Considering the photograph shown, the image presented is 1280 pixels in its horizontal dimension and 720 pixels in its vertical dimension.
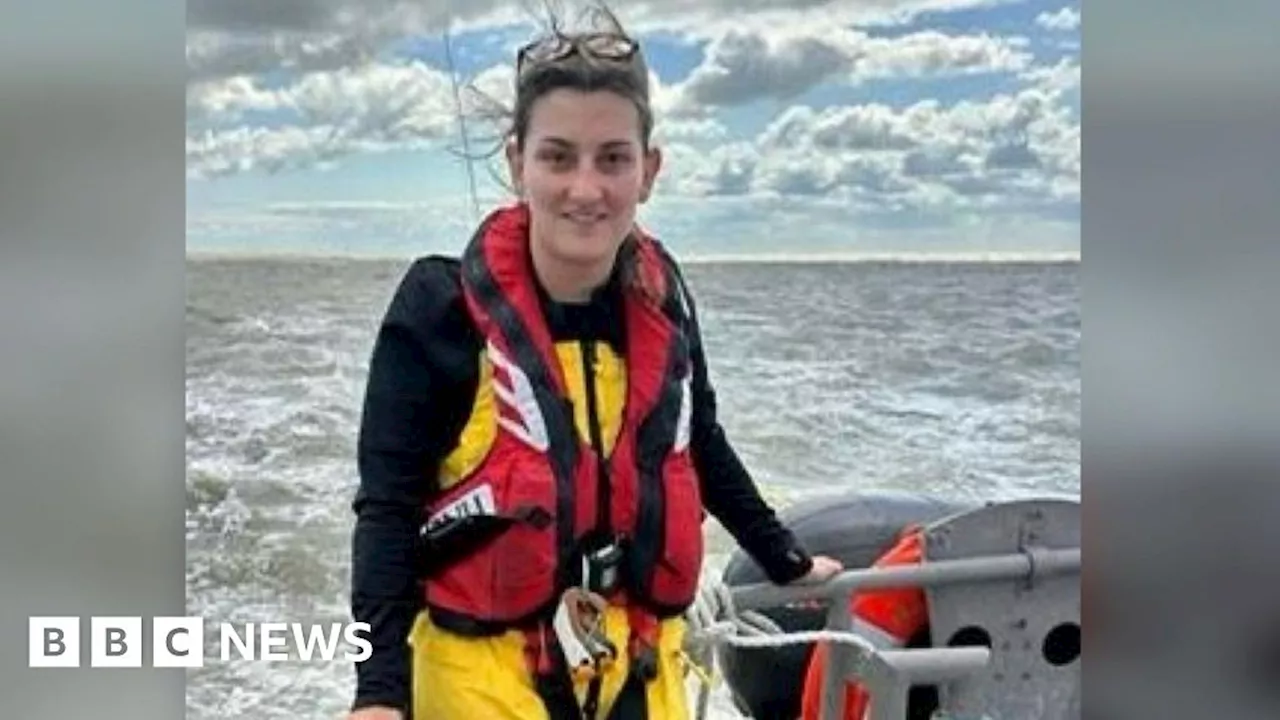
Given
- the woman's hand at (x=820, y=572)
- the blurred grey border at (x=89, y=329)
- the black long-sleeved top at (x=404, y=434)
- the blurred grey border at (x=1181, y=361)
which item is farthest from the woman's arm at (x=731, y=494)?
the blurred grey border at (x=89, y=329)

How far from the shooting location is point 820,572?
5.13ft

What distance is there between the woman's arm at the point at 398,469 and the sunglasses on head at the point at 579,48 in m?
0.19

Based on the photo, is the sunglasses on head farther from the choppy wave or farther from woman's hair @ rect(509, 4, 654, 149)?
the choppy wave

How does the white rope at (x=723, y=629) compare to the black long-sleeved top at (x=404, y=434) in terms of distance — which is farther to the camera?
the white rope at (x=723, y=629)

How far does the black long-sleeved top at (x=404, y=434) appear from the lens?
1.39 metres

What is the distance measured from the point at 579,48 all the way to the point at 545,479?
1.06ft

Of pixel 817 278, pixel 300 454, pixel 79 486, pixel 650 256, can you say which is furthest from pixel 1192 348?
pixel 79 486

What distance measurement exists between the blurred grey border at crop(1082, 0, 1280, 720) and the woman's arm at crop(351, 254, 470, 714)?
47 centimetres

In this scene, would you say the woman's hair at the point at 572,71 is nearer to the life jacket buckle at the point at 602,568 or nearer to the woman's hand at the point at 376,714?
the life jacket buckle at the point at 602,568

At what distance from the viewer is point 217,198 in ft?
4.83

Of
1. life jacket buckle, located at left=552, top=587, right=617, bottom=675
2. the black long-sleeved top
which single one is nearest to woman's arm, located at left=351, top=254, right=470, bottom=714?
the black long-sleeved top

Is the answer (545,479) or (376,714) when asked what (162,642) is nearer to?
(376,714)

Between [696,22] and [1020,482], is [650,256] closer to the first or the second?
[696,22]

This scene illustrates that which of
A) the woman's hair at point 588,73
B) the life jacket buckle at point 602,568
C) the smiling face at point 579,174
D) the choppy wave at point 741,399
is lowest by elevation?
the life jacket buckle at point 602,568
